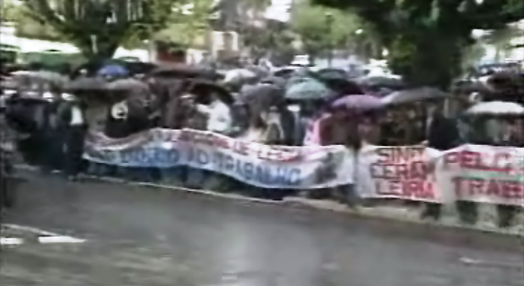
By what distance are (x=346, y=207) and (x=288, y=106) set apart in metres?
3.43

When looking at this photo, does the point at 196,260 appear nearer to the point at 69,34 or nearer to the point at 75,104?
the point at 75,104

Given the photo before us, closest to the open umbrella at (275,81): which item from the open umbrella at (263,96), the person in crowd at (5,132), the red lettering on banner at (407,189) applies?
the open umbrella at (263,96)

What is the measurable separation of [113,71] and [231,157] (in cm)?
486

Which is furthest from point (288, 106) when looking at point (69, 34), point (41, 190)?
point (69, 34)

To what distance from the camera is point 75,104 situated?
72.1 feet

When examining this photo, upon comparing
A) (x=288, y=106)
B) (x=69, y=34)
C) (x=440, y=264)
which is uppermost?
(x=69, y=34)

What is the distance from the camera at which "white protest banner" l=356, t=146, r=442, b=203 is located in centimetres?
1590

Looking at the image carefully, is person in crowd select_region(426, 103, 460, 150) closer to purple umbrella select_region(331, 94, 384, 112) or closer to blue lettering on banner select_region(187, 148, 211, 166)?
purple umbrella select_region(331, 94, 384, 112)

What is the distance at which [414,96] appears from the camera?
18672mm

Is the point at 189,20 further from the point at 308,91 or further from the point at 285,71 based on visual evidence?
the point at 308,91

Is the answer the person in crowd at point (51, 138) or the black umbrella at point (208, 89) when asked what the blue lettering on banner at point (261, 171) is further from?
the person in crowd at point (51, 138)

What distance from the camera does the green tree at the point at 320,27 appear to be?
20.2 m

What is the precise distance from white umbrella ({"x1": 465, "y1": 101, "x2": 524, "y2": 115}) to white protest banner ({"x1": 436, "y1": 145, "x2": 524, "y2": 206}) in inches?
66.0

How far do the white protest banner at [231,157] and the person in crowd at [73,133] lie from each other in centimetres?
23
